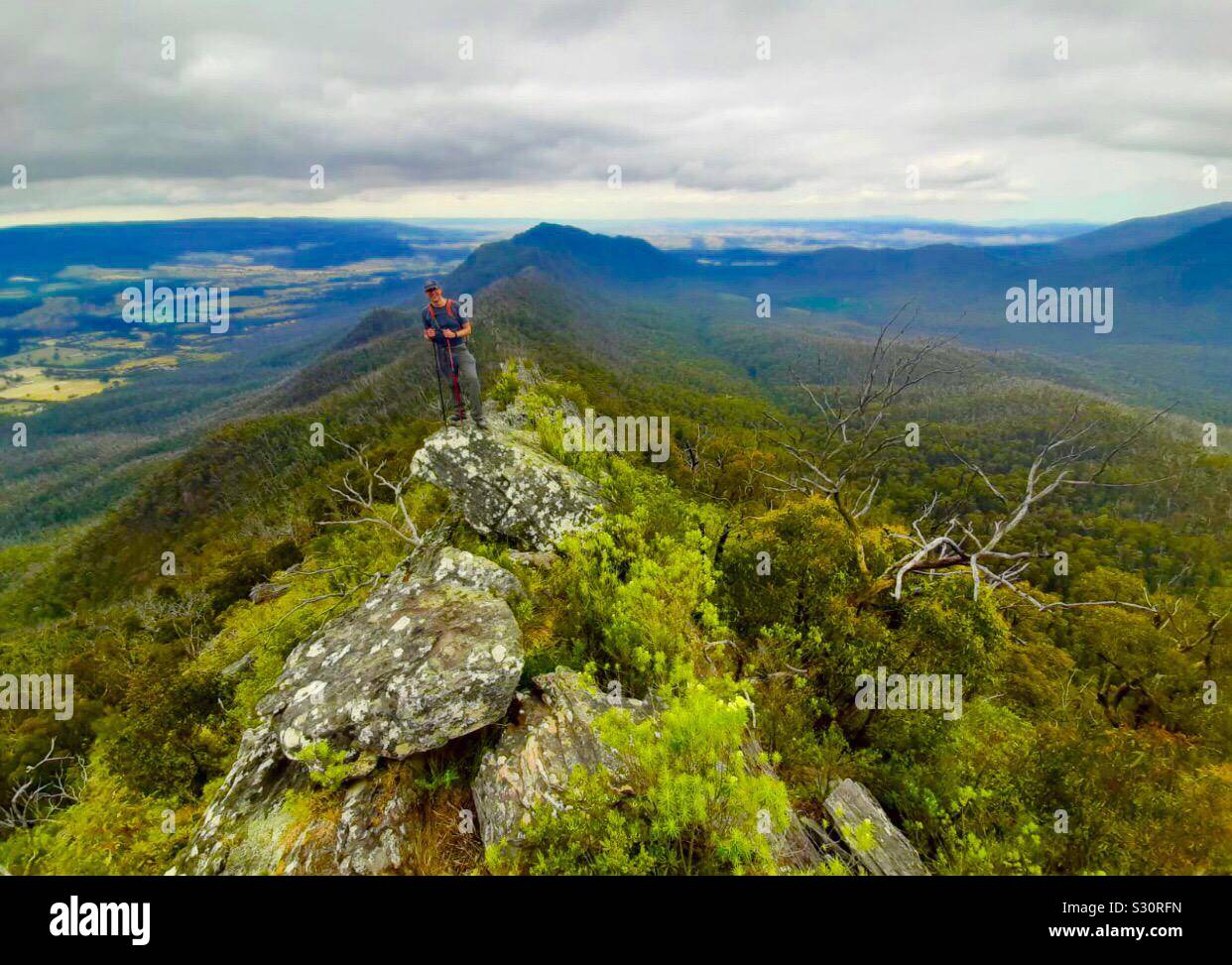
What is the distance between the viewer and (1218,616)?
20.1 meters

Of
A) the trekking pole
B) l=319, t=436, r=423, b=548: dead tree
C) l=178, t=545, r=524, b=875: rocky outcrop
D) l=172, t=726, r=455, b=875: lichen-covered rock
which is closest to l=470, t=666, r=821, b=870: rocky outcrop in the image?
l=178, t=545, r=524, b=875: rocky outcrop

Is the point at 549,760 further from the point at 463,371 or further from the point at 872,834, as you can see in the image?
the point at 463,371

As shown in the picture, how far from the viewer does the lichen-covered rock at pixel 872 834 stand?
5.90m

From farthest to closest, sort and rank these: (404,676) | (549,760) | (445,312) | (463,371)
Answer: (463,371), (445,312), (404,676), (549,760)

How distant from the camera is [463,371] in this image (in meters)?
11.3

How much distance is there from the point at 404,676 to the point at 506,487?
16.7ft

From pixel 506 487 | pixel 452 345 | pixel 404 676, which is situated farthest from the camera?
pixel 506 487

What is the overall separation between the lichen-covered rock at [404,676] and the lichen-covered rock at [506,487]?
8.87 ft

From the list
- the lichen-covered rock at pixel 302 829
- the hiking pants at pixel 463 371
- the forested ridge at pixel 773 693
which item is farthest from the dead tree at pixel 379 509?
the lichen-covered rock at pixel 302 829

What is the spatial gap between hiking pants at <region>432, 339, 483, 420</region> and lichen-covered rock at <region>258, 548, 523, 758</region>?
498cm

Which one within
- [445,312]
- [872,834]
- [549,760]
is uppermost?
[445,312]

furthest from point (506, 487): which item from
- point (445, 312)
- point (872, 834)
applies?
point (872, 834)

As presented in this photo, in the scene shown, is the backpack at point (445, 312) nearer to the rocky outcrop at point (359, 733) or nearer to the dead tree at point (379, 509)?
the dead tree at point (379, 509)
